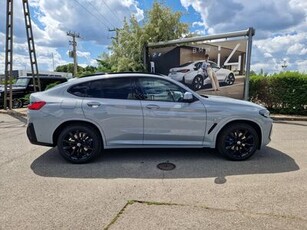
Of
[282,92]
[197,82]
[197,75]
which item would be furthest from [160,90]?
[282,92]

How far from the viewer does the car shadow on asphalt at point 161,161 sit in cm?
423

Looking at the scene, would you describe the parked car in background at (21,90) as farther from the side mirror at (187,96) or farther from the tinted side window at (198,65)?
the side mirror at (187,96)

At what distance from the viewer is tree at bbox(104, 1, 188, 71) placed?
45.5 ft

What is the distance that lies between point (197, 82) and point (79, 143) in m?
7.30

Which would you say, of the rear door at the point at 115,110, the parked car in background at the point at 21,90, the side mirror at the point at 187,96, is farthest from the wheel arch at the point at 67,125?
the parked car in background at the point at 21,90

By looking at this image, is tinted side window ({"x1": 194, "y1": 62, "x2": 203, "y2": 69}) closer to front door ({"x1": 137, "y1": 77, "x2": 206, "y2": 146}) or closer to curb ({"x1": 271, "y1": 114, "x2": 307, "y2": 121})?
curb ({"x1": 271, "y1": 114, "x2": 307, "y2": 121})

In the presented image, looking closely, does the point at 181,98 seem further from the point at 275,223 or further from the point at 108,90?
the point at 275,223

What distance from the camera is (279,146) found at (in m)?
5.88

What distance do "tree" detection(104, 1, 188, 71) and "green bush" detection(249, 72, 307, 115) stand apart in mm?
5704

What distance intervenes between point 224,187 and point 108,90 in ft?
8.36

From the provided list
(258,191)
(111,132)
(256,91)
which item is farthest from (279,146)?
(256,91)

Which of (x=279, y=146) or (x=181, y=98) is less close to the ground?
(x=181, y=98)

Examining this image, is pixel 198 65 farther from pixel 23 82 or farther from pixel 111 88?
pixel 23 82

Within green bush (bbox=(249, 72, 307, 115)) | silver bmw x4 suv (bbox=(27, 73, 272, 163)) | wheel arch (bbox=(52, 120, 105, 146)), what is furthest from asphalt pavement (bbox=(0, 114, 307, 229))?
green bush (bbox=(249, 72, 307, 115))
